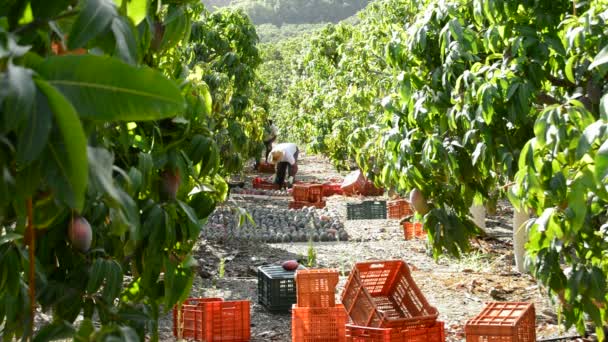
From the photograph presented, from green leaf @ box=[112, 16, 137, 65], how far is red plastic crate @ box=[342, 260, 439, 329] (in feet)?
12.4

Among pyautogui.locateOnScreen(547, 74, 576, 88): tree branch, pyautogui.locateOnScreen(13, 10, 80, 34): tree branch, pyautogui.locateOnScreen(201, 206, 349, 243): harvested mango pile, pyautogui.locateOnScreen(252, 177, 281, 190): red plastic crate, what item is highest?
pyautogui.locateOnScreen(13, 10, 80, 34): tree branch

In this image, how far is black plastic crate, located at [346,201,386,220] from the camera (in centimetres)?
1178

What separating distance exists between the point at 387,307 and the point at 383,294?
0.28 ft

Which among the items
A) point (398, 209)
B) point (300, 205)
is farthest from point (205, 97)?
point (300, 205)

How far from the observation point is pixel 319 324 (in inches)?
200

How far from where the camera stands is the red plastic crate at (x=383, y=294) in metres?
4.91

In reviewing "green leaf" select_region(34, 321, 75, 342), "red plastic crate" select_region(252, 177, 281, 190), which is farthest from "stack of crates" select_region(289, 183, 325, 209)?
"green leaf" select_region(34, 321, 75, 342)

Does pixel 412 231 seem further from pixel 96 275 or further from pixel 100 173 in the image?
pixel 100 173

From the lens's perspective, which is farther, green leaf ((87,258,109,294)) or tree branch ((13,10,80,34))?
green leaf ((87,258,109,294))

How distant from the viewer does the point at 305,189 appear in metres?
13.2

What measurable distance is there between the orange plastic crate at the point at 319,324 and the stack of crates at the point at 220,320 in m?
0.35

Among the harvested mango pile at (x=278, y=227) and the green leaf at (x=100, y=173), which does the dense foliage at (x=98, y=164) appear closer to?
the green leaf at (x=100, y=173)

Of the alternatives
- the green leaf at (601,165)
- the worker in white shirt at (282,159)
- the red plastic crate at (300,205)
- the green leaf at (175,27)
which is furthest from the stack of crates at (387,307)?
the worker in white shirt at (282,159)

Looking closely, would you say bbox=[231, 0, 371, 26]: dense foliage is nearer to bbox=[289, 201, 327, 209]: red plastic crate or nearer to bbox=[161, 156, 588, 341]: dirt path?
bbox=[289, 201, 327, 209]: red plastic crate
